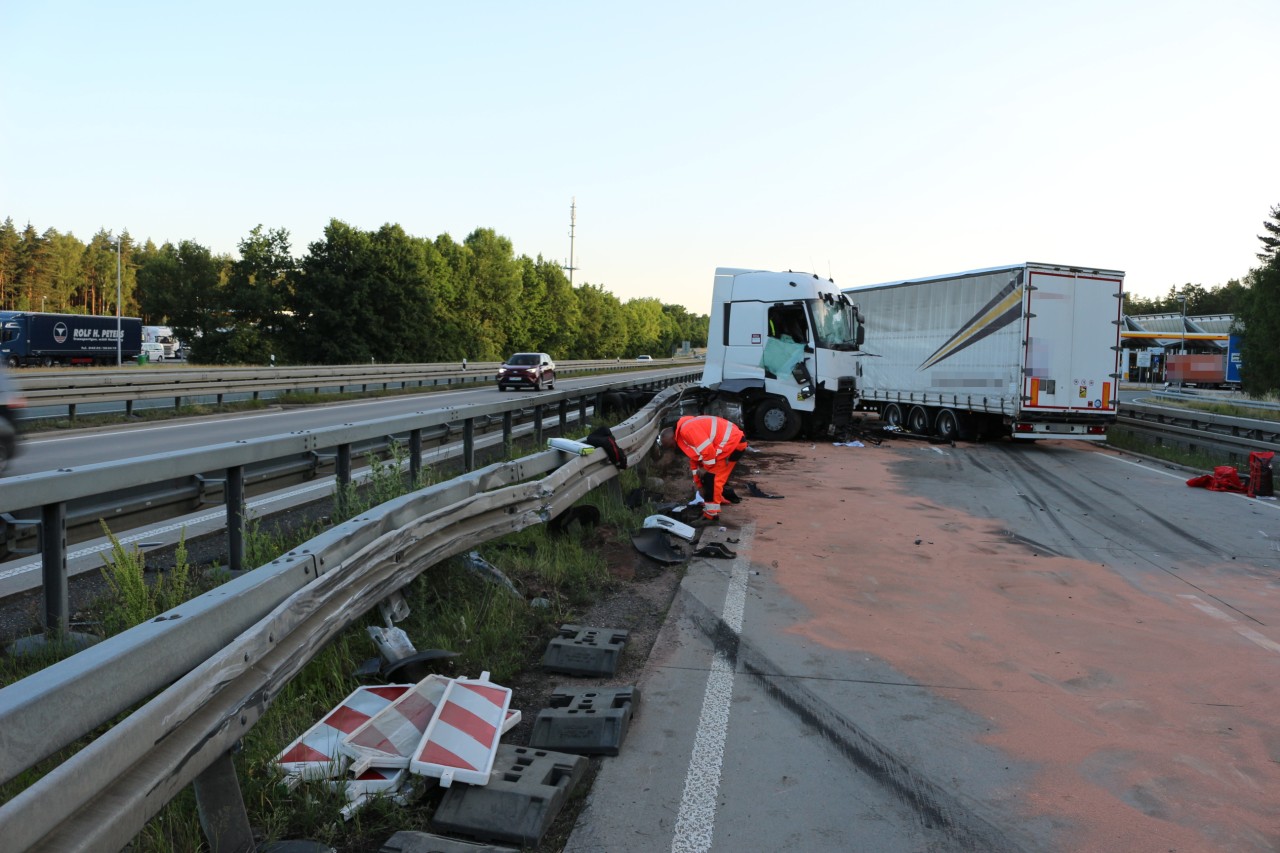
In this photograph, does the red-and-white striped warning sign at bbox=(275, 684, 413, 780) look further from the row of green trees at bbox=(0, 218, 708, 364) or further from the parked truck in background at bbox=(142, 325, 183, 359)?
the parked truck in background at bbox=(142, 325, 183, 359)

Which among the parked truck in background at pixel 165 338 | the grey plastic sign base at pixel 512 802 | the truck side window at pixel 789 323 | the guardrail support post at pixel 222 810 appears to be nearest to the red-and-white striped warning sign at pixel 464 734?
the grey plastic sign base at pixel 512 802

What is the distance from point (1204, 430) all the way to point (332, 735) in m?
19.9

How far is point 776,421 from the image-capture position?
1844cm

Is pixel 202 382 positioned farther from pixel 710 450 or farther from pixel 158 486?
pixel 158 486

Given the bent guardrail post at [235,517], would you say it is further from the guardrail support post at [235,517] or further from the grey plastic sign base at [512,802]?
the grey plastic sign base at [512,802]

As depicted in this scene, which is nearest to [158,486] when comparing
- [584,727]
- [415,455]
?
[584,727]

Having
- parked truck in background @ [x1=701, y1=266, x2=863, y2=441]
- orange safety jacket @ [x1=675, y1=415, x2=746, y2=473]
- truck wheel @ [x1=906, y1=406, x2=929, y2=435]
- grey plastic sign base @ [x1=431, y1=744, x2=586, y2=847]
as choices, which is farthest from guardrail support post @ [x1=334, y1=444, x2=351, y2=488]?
truck wheel @ [x1=906, y1=406, x2=929, y2=435]

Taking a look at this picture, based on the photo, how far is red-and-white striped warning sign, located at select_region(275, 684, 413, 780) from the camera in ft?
11.3

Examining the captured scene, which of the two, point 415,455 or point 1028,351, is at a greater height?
point 1028,351

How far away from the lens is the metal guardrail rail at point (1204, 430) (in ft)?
54.2

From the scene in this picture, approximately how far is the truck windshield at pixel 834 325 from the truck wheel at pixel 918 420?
3901 mm

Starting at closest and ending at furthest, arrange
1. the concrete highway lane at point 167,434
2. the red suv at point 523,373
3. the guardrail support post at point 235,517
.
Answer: the guardrail support post at point 235,517
the concrete highway lane at point 167,434
the red suv at point 523,373

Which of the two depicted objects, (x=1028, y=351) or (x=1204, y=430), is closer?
(x=1028, y=351)

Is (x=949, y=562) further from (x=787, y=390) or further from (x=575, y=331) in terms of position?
(x=575, y=331)
